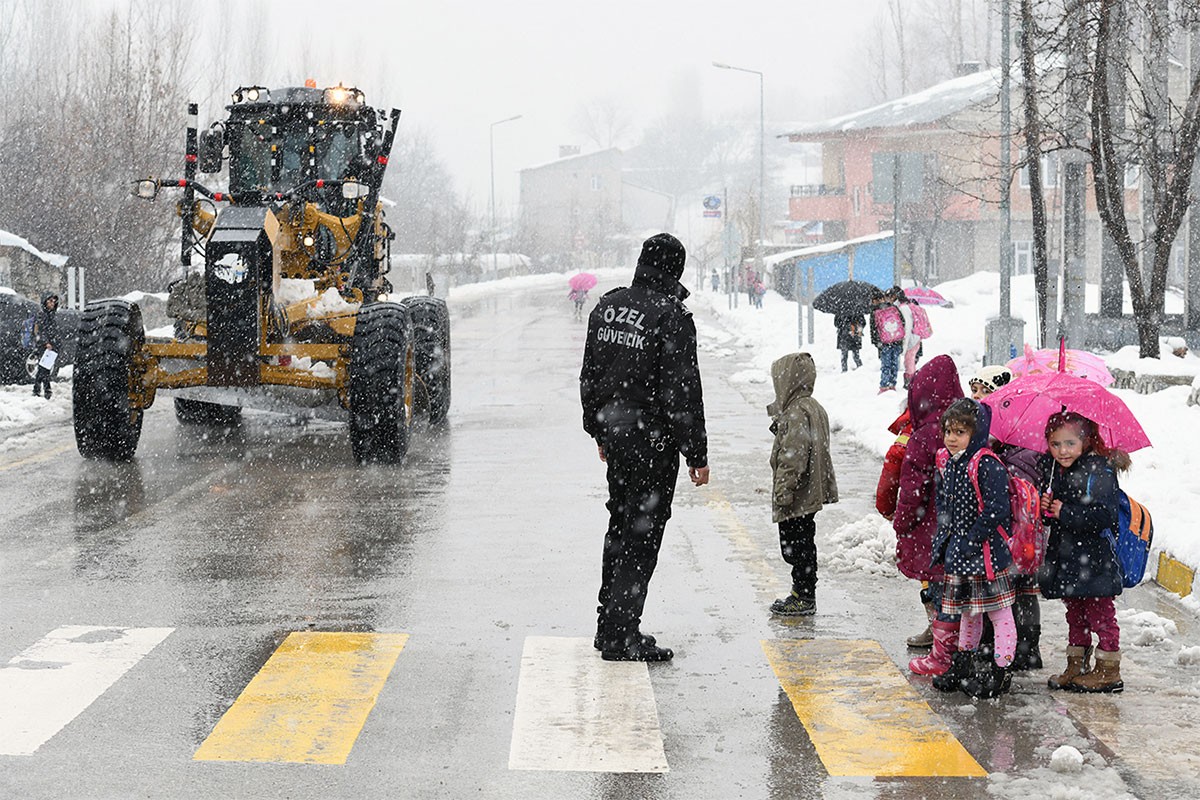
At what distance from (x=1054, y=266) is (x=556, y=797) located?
163 ft

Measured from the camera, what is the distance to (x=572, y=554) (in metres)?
10.2

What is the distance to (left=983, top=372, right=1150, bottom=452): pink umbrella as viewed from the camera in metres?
7.16

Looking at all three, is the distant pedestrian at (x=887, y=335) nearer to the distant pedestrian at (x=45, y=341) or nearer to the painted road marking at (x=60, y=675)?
the distant pedestrian at (x=45, y=341)

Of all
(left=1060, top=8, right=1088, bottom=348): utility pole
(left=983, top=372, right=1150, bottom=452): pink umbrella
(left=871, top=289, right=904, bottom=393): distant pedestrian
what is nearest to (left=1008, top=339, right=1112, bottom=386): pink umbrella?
(left=983, top=372, right=1150, bottom=452): pink umbrella

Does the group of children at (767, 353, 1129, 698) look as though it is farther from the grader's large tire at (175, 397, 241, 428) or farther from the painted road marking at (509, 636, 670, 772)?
the grader's large tire at (175, 397, 241, 428)

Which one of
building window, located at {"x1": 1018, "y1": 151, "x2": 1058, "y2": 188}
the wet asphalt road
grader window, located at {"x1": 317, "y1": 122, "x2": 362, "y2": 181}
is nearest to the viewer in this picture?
the wet asphalt road

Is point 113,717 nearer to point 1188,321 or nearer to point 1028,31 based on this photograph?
point 1028,31

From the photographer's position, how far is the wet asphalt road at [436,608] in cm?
591

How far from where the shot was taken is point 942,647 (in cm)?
729

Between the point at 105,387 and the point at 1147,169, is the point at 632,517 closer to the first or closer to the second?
the point at 105,387

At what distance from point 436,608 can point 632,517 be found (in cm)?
151

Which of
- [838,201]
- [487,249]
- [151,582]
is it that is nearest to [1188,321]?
[151,582]

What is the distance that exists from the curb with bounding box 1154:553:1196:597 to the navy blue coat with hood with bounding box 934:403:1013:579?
250 centimetres

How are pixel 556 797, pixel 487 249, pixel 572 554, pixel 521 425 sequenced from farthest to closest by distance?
pixel 487 249 < pixel 521 425 < pixel 572 554 < pixel 556 797
